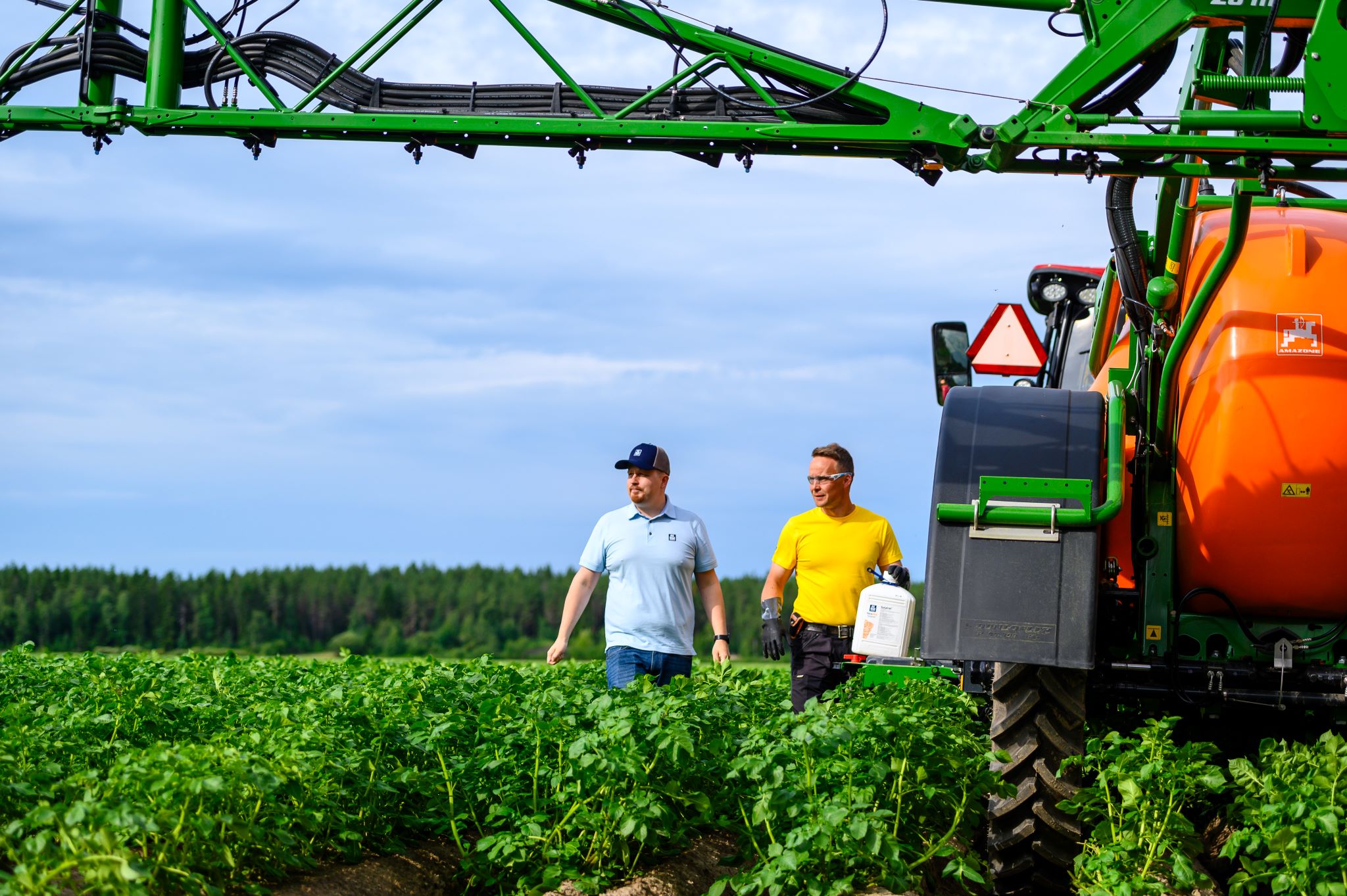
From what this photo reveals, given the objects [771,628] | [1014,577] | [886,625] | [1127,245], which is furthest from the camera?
[771,628]

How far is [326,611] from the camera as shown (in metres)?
30.1

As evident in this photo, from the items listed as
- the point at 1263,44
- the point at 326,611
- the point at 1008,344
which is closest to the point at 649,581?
the point at 1008,344

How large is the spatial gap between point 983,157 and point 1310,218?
5.02ft

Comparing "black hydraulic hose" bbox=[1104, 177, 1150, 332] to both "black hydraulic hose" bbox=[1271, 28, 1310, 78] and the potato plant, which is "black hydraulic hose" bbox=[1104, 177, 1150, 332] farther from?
the potato plant

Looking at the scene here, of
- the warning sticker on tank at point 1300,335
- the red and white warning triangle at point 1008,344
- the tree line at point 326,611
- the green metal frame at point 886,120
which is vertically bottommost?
the tree line at point 326,611

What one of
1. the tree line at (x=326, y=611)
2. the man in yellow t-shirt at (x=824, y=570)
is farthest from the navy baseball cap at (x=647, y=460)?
the tree line at (x=326, y=611)

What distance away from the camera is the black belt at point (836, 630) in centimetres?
809

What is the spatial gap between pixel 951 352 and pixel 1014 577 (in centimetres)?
314

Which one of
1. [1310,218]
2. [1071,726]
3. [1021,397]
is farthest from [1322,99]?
[1071,726]

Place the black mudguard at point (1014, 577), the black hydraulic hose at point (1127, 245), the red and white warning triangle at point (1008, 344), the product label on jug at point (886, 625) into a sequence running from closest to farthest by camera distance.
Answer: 1. the black mudguard at point (1014, 577)
2. the black hydraulic hose at point (1127, 245)
3. the product label on jug at point (886, 625)
4. the red and white warning triangle at point (1008, 344)

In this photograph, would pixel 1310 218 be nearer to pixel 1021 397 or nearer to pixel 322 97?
pixel 1021 397

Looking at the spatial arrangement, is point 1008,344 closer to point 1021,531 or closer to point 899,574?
point 899,574

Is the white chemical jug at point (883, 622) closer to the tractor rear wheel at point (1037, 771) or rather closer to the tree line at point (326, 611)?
the tractor rear wheel at point (1037, 771)

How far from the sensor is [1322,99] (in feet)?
20.1
